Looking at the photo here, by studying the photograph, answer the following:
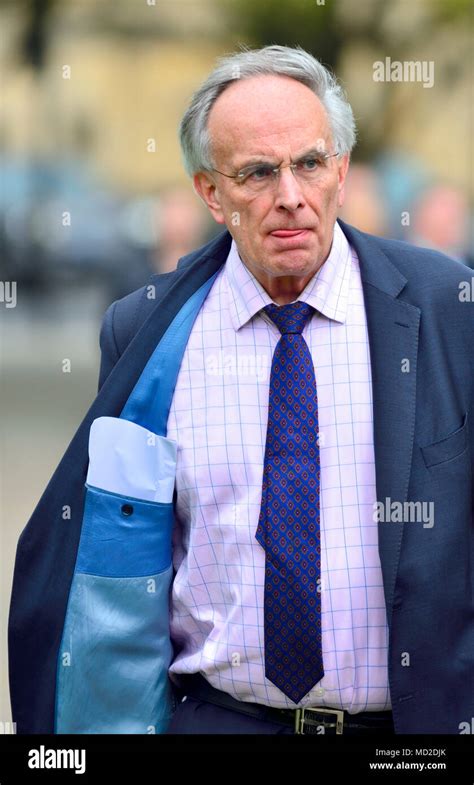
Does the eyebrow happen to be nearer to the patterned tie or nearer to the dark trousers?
the patterned tie

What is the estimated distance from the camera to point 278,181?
288 cm

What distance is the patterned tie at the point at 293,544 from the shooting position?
9.05 feet

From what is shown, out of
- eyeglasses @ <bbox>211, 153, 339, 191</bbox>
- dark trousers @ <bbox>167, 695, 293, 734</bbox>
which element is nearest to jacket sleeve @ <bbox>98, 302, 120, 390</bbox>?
eyeglasses @ <bbox>211, 153, 339, 191</bbox>

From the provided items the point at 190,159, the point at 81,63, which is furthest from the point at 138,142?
the point at 190,159

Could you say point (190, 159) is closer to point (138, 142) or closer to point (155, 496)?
point (155, 496)

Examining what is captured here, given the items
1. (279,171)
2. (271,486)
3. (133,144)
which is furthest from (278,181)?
(133,144)

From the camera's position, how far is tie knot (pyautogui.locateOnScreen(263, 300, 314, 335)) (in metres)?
2.91

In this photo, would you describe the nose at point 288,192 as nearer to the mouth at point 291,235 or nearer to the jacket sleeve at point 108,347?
the mouth at point 291,235

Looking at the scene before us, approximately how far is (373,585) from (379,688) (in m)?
0.21

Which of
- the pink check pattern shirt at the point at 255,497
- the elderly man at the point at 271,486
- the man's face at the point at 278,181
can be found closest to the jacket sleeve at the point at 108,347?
the elderly man at the point at 271,486

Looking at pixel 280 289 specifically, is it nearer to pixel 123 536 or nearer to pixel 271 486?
pixel 271 486

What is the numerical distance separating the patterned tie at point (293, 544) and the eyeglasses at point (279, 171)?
0.41 metres

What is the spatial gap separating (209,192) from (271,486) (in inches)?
29.8

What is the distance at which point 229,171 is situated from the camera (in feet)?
9.81
